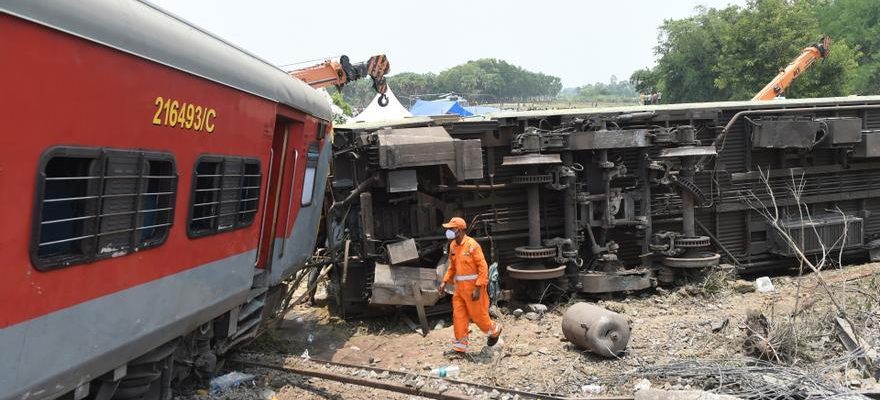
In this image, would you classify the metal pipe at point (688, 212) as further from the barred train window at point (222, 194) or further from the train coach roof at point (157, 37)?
the barred train window at point (222, 194)

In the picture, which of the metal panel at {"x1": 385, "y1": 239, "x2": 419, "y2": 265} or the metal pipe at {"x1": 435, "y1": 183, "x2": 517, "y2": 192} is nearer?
the metal panel at {"x1": 385, "y1": 239, "x2": 419, "y2": 265}

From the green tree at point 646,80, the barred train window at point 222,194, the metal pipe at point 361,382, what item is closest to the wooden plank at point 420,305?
the metal pipe at point 361,382

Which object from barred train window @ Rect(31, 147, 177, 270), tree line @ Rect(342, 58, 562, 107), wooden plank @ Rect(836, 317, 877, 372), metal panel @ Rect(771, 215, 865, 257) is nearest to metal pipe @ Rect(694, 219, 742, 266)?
metal panel @ Rect(771, 215, 865, 257)

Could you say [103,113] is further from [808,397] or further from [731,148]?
[731,148]

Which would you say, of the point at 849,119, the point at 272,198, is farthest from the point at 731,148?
the point at 272,198

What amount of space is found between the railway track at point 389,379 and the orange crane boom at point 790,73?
36.0 ft

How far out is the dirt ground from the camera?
5918mm

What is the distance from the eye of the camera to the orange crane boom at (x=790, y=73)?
1456 centimetres

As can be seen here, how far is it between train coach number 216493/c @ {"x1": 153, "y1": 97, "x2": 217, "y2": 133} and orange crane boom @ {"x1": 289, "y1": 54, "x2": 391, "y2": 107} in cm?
842

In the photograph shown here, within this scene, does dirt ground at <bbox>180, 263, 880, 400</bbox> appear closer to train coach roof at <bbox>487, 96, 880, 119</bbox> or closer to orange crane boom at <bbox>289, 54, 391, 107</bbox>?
train coach roof at <bbox>487, 96, 880, 119</bbox>

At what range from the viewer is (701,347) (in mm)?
6766

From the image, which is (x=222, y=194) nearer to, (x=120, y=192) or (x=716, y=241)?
(x=120, y=192)

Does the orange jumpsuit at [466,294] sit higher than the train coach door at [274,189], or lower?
lower

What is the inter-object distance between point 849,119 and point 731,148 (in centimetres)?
181
